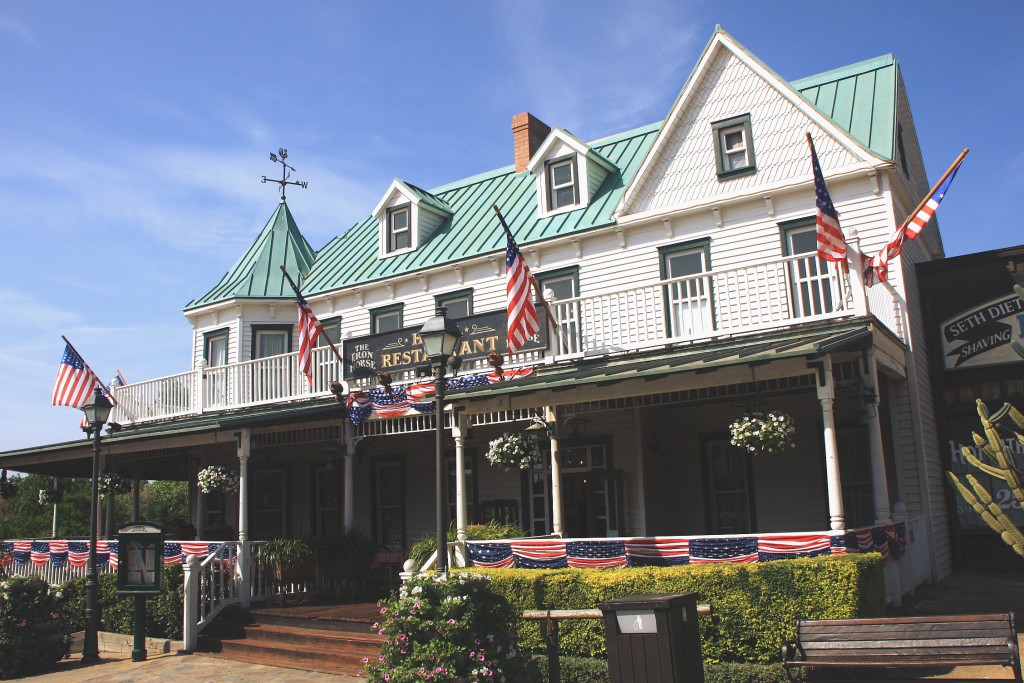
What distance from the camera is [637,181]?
1702 cm

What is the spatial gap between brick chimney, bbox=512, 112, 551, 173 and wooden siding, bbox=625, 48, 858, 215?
17.5ft

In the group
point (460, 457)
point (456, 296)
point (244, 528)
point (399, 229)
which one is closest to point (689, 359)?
point (460, 457)

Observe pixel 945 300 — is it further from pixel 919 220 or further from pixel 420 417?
pixel 420 417

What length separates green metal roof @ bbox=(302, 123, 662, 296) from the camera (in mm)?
18469

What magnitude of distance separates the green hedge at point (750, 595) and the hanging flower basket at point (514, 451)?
4.24 meters

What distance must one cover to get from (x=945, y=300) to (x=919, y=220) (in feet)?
12.6

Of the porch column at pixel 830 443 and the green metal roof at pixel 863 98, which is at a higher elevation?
the green metal roof at pixel 863 98

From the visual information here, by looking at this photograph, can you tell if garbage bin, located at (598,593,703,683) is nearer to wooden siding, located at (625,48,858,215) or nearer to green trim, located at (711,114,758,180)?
wooden siding, located at (625,48,858,215)

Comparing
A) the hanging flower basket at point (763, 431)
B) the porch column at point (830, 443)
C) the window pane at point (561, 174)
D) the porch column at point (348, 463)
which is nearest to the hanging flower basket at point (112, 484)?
the porch column at point (348, 463)

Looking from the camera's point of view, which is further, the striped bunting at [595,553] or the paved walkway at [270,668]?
the paved walkway at [270,668]

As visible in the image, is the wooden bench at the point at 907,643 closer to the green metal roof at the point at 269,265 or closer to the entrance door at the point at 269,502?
the entrance door at the point at 269,502

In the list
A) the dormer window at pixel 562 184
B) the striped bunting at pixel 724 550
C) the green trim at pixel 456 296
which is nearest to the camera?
the striped bunting at pixel 724 550

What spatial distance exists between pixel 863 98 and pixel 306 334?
39.4 ft

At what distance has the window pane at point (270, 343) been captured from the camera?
2253 cm
